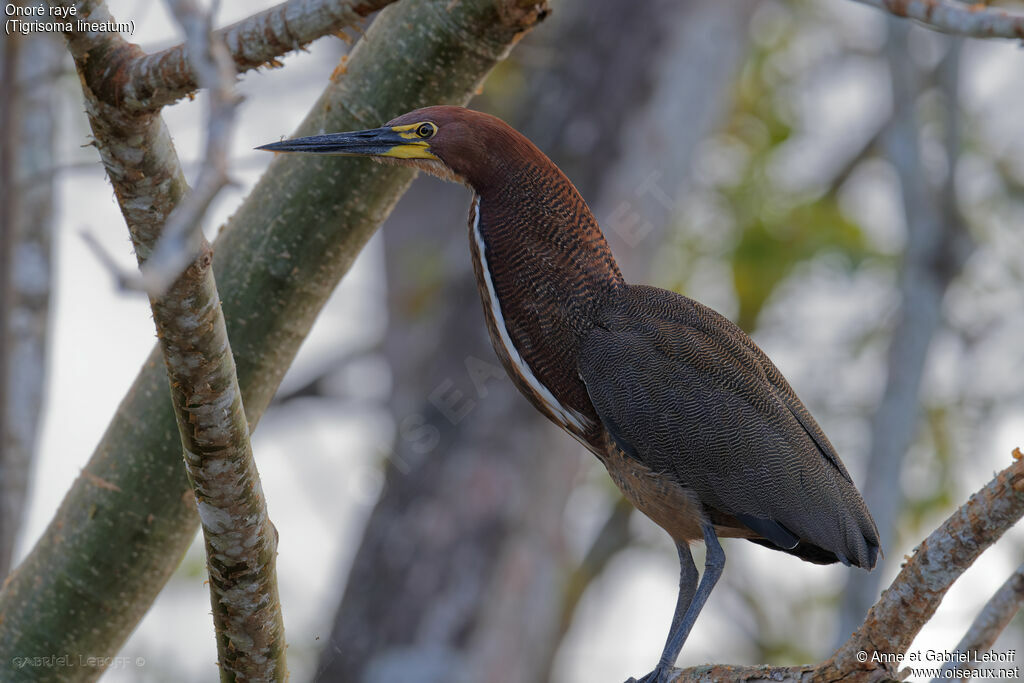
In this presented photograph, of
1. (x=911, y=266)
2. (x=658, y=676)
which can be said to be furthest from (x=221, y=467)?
(x=911, y=266)

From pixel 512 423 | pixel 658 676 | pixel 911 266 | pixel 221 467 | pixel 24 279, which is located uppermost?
pixel 221 467

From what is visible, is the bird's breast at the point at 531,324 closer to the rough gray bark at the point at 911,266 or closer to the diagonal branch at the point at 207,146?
the diagonal branch at the point at 207,146

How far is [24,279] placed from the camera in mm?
4855

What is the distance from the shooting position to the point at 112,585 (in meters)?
3.20

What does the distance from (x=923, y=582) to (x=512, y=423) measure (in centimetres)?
490

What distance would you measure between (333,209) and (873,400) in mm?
7394

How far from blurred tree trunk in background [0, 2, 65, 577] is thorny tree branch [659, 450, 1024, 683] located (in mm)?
3137

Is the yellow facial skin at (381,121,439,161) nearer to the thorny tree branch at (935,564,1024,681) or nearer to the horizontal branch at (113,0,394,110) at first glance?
the horizontal branch at (113,0,394,110)

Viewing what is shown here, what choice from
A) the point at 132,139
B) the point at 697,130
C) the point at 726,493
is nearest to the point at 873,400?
the point at 697,130

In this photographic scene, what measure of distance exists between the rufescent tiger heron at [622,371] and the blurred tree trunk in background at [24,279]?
1788 millimetres

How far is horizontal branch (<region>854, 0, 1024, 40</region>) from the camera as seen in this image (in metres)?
2.66

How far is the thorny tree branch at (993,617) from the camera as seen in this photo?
89.0 inches

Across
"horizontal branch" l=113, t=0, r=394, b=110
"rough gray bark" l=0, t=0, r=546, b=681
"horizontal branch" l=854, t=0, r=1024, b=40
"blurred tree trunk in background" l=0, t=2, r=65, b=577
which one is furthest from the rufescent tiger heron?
"blurred tree trunk in background" l=0, t=2, r=65, b=577

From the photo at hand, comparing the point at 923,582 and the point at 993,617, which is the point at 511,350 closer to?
the point at 923,582
